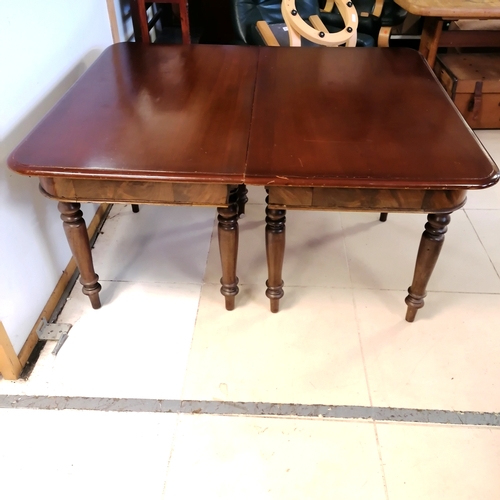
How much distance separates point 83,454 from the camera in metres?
1.28

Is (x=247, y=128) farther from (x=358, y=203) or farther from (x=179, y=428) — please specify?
(x=179, y=428)

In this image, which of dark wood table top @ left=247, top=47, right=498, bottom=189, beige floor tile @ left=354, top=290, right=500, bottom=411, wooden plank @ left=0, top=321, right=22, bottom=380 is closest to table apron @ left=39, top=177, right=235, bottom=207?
dark wood table top @ left=247, top=47, right=498, bottom=189

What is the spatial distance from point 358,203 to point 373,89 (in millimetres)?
521

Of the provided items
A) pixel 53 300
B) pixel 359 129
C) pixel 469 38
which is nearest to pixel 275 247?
pixel 359 129

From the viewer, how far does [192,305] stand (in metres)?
1.70

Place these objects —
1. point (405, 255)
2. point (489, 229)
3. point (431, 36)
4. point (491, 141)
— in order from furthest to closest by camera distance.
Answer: point (491, 141), point (431, 36), point (489, 229), point (405, 255)

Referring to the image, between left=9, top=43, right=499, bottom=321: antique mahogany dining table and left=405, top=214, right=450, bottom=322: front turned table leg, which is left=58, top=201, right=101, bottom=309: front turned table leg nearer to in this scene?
left=9, top=43, right=499, bottom=321: antique mahogany dining table

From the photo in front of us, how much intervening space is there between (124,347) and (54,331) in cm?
25

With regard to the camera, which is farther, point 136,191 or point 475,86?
point 475,86

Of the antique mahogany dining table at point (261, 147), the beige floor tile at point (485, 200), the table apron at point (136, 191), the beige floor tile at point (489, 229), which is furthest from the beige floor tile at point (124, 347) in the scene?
the beige floor tile at point (485, 200)

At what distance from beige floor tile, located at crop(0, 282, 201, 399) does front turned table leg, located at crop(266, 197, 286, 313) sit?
9.4 inches

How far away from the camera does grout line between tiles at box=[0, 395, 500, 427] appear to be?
1355 mm

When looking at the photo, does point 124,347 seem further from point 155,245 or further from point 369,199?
point 369,199

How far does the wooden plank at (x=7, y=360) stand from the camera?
1.38m
